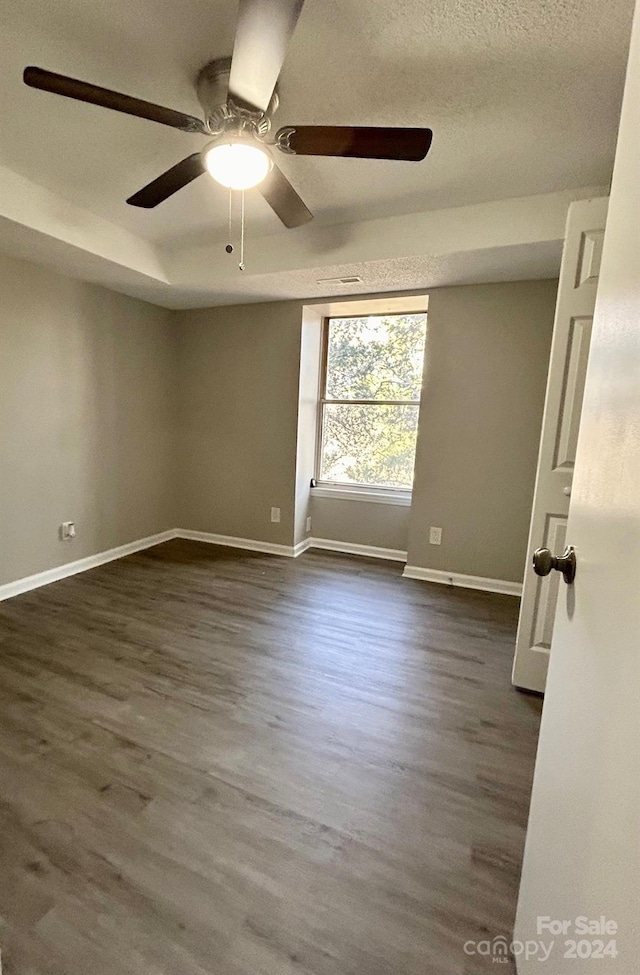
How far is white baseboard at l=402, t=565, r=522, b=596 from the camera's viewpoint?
3.26 m

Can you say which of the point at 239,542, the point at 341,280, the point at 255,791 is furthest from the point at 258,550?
the point at 255,791

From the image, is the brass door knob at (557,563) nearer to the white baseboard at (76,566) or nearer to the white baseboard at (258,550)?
the white baseboard at (258,550)

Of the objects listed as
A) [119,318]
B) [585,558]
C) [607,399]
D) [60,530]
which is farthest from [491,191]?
[60,530]

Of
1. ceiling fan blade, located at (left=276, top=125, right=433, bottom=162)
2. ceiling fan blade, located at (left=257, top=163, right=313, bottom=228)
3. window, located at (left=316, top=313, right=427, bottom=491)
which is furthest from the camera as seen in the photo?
window, located at (left=316, top=313, right=427, bottom=491)

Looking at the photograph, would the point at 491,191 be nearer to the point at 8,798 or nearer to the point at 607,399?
the point at 607,399

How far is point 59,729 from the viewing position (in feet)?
5.72

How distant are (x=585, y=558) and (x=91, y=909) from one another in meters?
1.48

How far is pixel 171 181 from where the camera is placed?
5.74ft

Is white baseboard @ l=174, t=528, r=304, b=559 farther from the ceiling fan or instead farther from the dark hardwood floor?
the ceiling fan

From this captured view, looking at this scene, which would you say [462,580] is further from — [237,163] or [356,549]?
[237,163]

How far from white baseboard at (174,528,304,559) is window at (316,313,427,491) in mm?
725

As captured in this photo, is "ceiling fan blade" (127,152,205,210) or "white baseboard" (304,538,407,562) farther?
"white baseboard" (304,538,407,562)

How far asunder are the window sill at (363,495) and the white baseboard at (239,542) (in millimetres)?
557

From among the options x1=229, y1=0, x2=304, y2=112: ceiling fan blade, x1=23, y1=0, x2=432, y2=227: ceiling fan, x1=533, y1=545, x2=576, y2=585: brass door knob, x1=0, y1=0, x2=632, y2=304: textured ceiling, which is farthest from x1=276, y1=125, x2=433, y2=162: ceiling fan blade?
x1=533, y1=545, x2=576, y2=585: brass door knob
